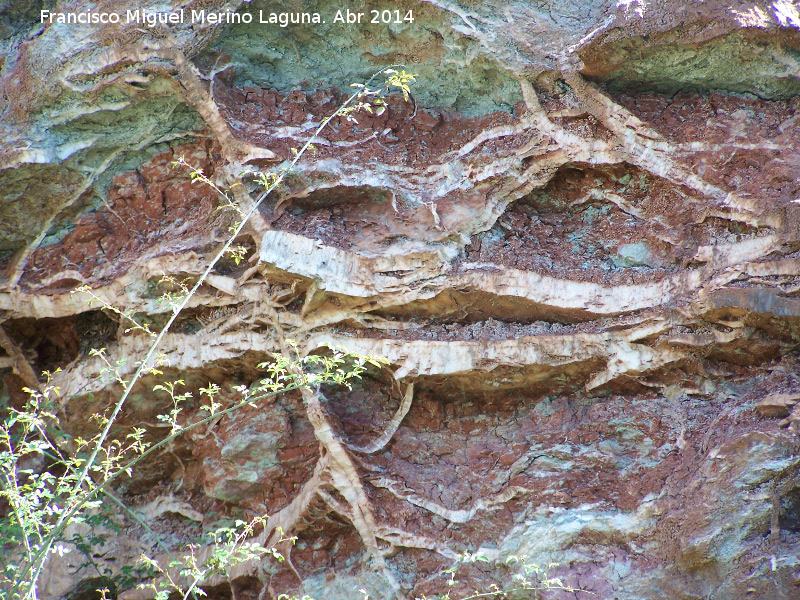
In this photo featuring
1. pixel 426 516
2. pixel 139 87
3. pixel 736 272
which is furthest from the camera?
pixel 139 87

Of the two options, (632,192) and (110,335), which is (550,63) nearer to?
(632,192)

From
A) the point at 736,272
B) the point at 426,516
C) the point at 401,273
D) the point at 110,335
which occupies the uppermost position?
the point at 736,272

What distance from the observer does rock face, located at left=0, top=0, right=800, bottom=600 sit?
3781 millimetres

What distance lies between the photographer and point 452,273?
4227 mm

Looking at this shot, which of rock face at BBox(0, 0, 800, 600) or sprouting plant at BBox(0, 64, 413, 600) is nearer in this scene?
sprouting plant at BBox(0, 64, 413, 600)

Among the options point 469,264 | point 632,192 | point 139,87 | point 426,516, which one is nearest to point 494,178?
point 469,264

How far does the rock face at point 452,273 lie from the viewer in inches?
149

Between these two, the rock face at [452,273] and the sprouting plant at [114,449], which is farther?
the rock face at [452,273]

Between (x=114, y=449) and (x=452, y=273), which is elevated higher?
(x=452, y=273)

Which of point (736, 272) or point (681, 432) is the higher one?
point (736, 272)

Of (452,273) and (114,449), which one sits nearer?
(452,273)

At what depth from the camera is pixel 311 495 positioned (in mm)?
4223

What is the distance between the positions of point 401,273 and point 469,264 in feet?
1.37

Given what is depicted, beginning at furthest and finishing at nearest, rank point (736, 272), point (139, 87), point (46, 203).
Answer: point (46, 203)
point (139, 87)
point (736, 272)
